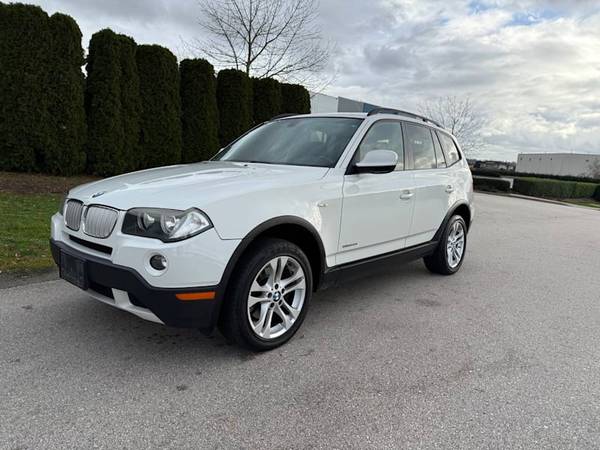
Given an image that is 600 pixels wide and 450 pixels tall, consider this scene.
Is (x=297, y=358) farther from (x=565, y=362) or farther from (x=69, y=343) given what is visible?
(x=565, y=362)

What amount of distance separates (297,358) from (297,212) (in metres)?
1.03

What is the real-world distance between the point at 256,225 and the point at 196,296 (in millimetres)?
589

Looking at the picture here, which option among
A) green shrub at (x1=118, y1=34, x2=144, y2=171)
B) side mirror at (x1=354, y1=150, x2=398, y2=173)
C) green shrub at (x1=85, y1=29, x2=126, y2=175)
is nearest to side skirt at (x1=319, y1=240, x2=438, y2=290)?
side mirror at (x1=354, y1=150, x2=398, y2=173)

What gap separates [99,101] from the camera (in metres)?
10.2

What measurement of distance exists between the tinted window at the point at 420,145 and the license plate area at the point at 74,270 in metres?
3.21

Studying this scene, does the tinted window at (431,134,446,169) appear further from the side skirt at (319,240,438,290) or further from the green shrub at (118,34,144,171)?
the green shrub at (118,34,144,171)

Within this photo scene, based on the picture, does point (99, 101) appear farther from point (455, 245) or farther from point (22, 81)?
point (455, 245)

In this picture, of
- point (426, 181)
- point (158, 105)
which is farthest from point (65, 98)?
point (426, 181)

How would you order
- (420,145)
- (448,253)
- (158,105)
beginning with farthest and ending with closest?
(158,105) < (448,253) < (420,145)

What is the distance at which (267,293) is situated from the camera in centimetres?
300

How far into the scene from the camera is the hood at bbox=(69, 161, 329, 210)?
2.66m

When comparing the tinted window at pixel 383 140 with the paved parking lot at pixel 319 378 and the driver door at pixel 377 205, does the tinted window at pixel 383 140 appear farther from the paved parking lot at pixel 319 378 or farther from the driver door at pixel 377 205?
the paved parking lot at pixel 319 378

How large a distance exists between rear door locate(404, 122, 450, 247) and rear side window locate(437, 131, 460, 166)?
6.1 inches

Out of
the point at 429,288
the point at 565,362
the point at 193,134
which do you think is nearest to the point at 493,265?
the point at 429,288
